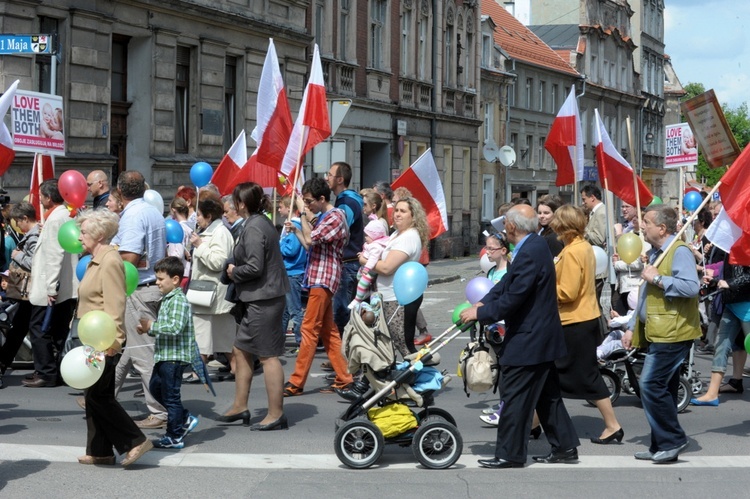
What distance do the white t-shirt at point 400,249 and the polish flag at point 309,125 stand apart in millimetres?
2216

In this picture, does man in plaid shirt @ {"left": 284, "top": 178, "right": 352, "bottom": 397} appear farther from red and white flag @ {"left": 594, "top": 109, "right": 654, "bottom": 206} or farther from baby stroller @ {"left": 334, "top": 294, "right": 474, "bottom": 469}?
red and white flag @ {"left": 594, "top": 109, "right": 654, "bottom": 206}

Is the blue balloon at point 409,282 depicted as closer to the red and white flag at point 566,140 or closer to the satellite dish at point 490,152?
the red and white flag at point 566,140

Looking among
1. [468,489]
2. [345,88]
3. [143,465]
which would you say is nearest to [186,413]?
[143,465]

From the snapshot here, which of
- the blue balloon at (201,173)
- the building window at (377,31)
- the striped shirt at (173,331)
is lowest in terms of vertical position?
the striped shirt at (173,331)

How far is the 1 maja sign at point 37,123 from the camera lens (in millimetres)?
13812

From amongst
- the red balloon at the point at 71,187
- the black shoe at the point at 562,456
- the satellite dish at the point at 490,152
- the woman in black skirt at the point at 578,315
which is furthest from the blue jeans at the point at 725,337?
the satellite dish at the point at 490,152

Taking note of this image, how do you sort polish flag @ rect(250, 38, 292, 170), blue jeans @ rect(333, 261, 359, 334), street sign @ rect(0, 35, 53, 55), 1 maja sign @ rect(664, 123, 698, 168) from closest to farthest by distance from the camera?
1. blue jeans @ rect(333, 261, 359, 334)
2. polish flag @ rect(250, 38, 292, 170)
3. street sign @ rect(0, 35, 53, 55)
4. 1 maja sign @ rect(664, 123, 698, 168)

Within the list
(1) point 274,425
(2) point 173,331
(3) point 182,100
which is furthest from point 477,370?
(3) point 182,100

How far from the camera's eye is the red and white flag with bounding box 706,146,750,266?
905 centimetres

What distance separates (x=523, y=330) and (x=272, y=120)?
5.55 meters

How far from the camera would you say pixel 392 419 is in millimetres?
8133

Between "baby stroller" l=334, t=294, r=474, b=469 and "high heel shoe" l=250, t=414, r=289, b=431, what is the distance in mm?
1150

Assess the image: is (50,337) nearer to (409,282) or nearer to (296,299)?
(296,299)

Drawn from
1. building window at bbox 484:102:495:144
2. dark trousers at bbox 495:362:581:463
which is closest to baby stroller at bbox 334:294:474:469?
dark trousers at bbox 495:362:581:463
